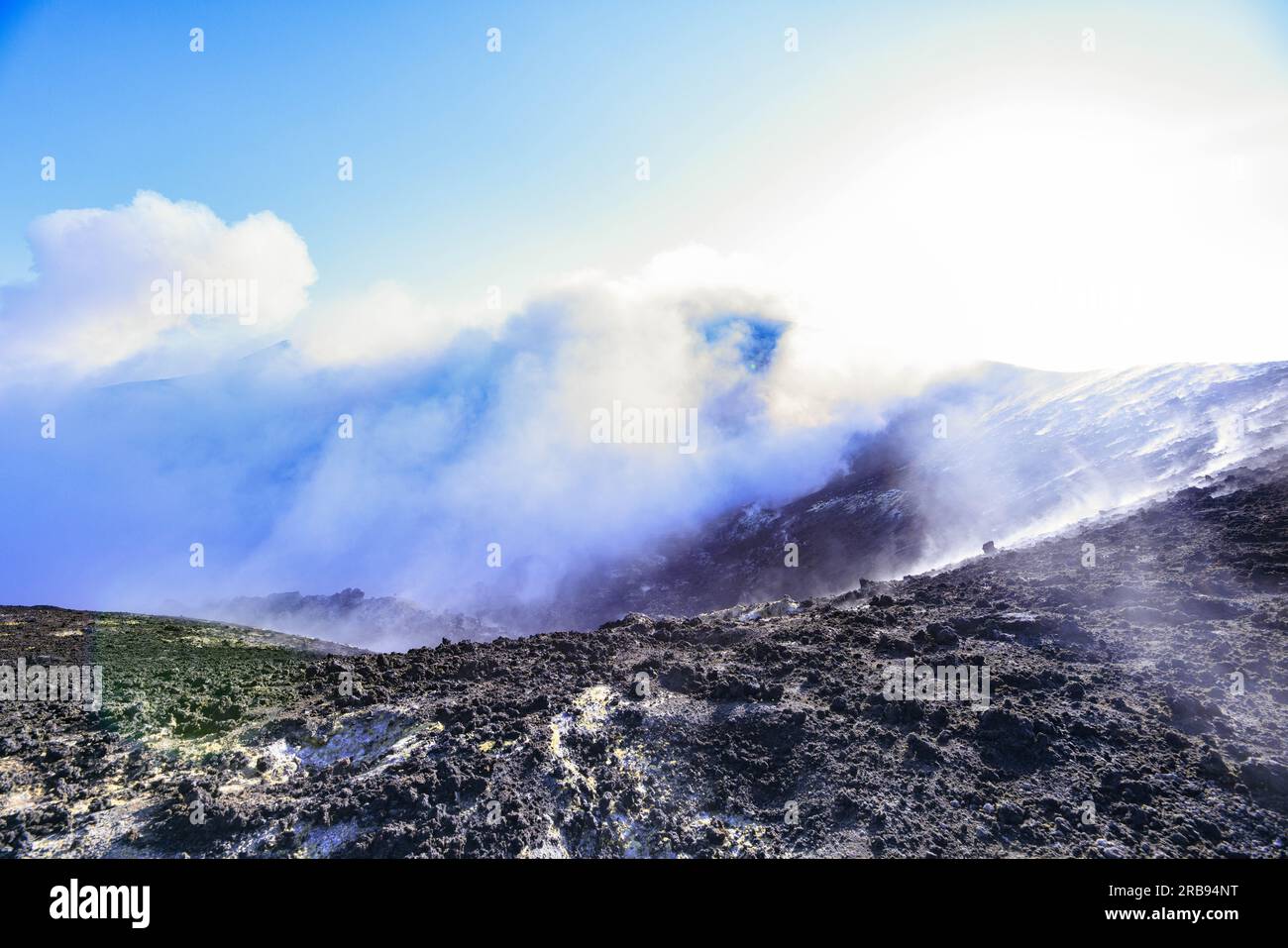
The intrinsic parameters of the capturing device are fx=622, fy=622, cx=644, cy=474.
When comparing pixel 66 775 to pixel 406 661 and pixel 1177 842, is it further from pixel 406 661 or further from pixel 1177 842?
pixel 1177 842

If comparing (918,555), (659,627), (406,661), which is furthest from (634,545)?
(406,661)

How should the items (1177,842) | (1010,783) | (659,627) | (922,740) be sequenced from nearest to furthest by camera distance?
(1177,842)
(1010,783)
(922,740)
(659,627)

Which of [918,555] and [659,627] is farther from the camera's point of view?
[918,555]

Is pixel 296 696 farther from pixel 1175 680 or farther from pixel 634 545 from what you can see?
pixel 634 545

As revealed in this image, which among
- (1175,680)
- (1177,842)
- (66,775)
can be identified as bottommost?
(1177,842)
